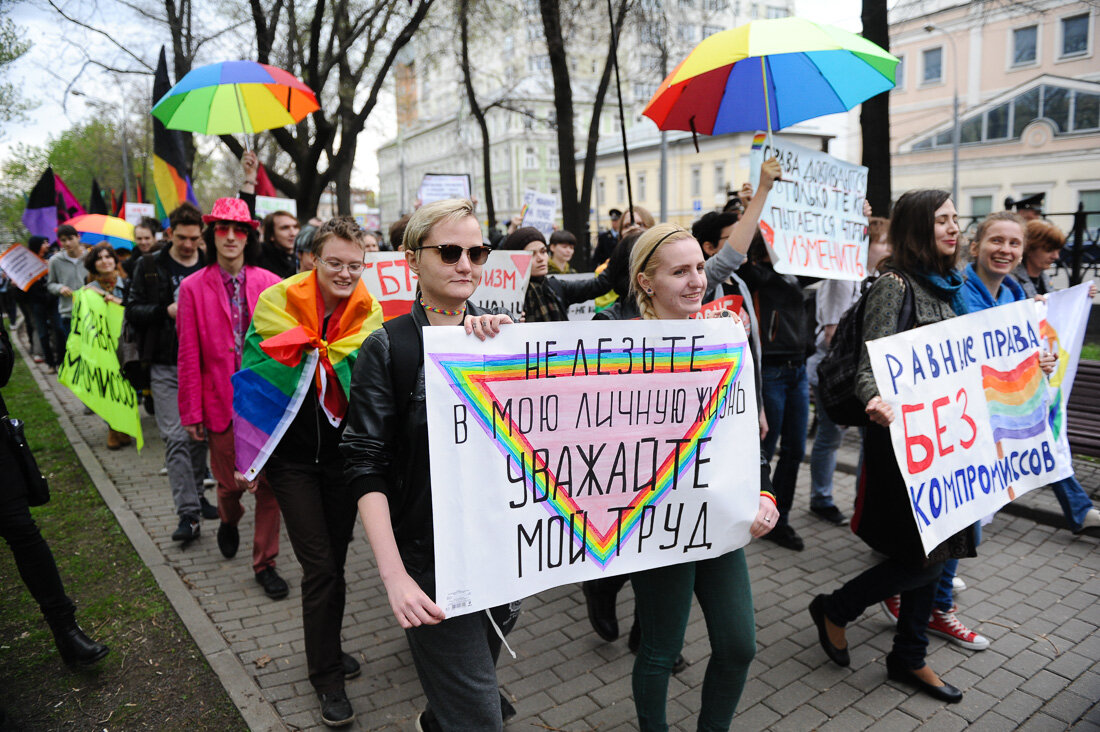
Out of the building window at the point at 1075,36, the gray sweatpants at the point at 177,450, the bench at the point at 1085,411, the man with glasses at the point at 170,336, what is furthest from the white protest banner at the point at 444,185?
the building window at the point at 1075,36

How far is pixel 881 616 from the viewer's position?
406cm

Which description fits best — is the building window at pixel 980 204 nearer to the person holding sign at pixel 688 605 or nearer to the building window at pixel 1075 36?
the building window at pixel 1075 36

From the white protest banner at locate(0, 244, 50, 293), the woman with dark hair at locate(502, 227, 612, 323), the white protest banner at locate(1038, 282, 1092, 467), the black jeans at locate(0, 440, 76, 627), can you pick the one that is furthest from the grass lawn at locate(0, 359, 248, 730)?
the white protest banner at locate(0, 244, 50, 293)

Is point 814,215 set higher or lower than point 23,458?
higher

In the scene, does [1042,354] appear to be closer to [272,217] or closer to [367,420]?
[367,420]

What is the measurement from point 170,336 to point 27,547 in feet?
A: 7.69

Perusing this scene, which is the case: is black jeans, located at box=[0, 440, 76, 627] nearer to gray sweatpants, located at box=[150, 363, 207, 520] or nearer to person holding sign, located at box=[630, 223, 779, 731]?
gray sweatpants, located at box=[150, 363, 207, 520]

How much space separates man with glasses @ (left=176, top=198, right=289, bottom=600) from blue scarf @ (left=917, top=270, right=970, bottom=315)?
351cm

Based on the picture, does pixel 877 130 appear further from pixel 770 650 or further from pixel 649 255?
pixel 649 255

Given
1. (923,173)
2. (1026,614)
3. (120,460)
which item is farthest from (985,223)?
(923,173)

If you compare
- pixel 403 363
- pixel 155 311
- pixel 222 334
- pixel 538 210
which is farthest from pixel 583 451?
pixel 538 210

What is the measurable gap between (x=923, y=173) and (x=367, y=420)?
150 ft

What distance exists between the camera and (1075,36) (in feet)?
118

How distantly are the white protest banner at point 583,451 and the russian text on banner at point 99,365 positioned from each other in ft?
16.8
